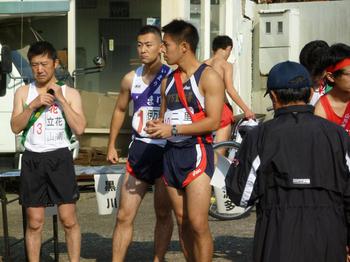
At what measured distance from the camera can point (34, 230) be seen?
686cm

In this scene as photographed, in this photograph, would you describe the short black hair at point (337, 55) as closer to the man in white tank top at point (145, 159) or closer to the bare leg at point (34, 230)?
the man in white tank top at point (145, 159)

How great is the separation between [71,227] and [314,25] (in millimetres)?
12569

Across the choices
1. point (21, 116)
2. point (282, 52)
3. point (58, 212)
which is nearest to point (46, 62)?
point (21, 116)

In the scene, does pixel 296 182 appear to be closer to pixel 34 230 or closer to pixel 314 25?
pixel 34 230

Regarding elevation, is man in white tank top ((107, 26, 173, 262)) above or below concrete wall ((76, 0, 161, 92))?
below

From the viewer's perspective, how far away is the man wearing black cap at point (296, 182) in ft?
14.7

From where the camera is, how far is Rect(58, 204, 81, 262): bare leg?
22.5ft

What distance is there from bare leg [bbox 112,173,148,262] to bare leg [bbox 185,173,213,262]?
0.72 m

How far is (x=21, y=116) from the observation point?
6.75 metres

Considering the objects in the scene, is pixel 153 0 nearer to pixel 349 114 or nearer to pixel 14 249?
pixel 14 249

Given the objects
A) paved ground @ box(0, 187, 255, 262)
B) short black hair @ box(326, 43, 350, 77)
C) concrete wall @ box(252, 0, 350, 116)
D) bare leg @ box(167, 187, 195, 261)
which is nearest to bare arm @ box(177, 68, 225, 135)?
bare leg @ box(167, 187, 195, 261)

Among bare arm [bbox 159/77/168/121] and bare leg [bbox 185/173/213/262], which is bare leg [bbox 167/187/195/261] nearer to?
bare leg [bbox 185/173/213/262]

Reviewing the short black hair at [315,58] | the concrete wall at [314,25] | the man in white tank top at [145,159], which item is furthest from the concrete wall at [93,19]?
the short black hair at [315,58]

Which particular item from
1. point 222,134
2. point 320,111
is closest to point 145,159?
point 320,111
